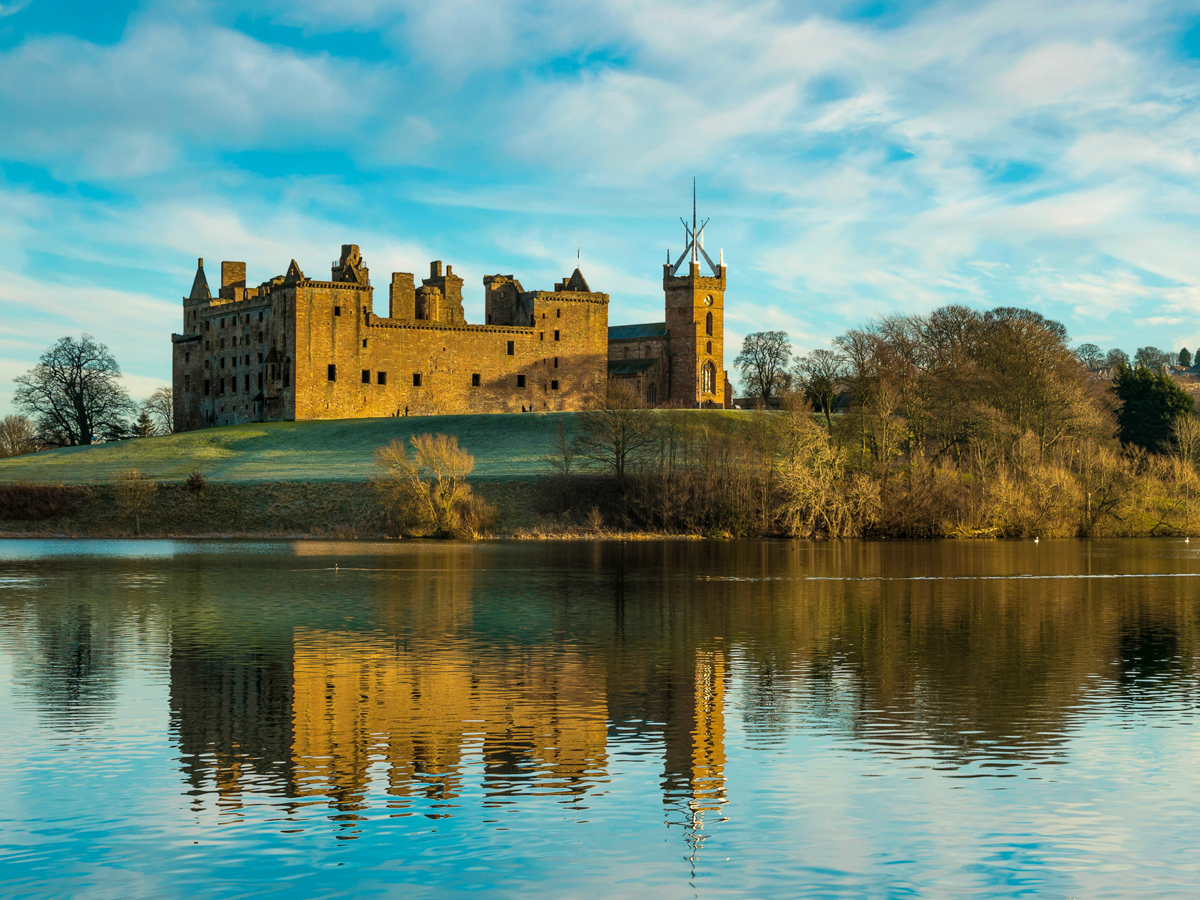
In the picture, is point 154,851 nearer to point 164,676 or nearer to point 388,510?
point 164,676

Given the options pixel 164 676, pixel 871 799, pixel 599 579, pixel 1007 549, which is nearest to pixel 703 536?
pixel 1007 549

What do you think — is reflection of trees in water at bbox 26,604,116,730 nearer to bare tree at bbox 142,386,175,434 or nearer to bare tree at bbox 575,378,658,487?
bare tree at bbox 575,378,658,487

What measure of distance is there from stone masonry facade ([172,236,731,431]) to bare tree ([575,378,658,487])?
25145 mm

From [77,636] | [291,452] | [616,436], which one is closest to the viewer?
[77,636]

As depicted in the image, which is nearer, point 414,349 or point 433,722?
point 433,722

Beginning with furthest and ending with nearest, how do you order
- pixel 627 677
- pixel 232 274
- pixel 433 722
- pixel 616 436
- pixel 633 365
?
pixel 633 365
pixel 232 274
pixel 616 436
pixel 627 677
pixel 433 722

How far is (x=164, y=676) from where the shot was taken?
15.9 m

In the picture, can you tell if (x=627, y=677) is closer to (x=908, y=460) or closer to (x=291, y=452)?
(x=908, y=460)

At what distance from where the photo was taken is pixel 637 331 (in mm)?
115938

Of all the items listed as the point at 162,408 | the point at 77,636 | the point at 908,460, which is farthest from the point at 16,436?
the point at 77,636

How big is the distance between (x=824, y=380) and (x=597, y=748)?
59700mm

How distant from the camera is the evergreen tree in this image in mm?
75812

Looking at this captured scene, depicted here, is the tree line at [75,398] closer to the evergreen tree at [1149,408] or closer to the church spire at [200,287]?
the church spire at [200,287]

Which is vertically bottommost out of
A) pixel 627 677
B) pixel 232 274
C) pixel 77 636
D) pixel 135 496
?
pixel 627 677
